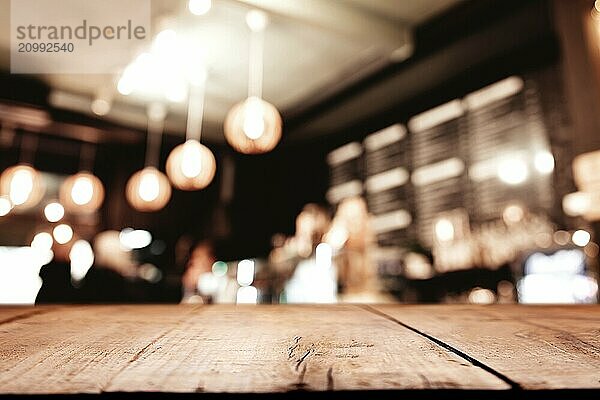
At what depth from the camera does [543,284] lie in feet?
12.9

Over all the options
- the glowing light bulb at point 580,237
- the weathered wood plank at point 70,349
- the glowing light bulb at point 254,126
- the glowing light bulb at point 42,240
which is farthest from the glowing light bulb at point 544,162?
the glowing light bulb at point 42,240

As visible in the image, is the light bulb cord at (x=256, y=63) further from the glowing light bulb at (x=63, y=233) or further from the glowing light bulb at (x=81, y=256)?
the glowing light bulb at (x=81, y=256)

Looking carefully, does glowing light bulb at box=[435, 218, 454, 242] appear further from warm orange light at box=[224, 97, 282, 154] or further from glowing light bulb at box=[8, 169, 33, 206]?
glowing light bulb at box=[8, 169, 33, 206]

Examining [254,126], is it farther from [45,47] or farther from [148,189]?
[45,47]

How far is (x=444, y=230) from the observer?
5.17m

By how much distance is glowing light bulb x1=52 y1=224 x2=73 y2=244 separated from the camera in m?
7.08

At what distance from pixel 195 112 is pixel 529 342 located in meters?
6.29

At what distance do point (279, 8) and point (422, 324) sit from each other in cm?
368

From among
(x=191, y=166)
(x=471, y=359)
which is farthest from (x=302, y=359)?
(x=191, y=166)

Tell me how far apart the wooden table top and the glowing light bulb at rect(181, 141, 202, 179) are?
3.04 metres

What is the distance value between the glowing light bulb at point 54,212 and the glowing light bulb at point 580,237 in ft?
21.9

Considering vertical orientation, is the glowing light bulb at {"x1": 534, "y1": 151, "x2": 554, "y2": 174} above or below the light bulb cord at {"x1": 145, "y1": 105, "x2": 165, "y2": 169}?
below

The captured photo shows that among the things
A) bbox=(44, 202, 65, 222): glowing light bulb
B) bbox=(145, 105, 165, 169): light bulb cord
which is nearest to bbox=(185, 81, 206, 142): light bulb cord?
bbox=(145, 105, 165, 169): light bulb cord

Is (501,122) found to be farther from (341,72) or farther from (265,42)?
(265,42)
